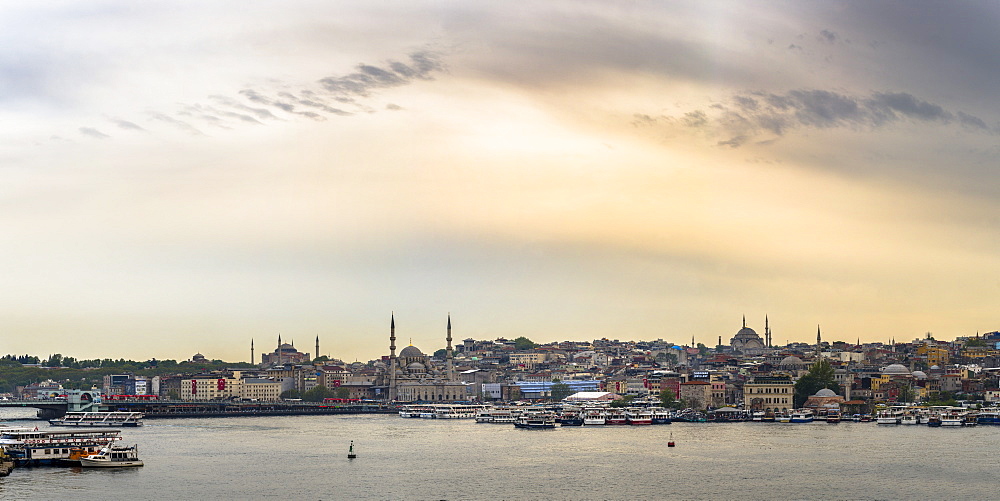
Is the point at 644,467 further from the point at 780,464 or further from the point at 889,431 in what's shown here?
the point at 889,431

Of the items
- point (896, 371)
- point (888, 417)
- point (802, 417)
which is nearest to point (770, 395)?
point (802, 417)

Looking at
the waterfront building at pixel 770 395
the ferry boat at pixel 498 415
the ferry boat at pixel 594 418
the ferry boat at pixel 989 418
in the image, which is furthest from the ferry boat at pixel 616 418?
the ferry boat at pixel 989 418

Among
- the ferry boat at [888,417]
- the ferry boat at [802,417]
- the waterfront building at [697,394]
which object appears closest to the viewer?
the ferry boat at [888,417]

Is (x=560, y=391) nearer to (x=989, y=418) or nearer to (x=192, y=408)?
(x=192, y=408)

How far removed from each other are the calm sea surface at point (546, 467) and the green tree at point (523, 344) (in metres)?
94.5

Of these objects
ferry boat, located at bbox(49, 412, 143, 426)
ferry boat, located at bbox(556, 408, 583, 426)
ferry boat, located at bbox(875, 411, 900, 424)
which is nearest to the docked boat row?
ferry boat, located at bbox(49, 412, 143, 426)

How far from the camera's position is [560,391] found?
10369 centimetres

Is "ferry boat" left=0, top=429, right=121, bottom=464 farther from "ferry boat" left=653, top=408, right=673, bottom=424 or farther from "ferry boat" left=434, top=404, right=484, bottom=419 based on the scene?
"ferry boat" left=434, top=404, right=484, bottom=419

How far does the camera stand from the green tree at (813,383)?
80688mm

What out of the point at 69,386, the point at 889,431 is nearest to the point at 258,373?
the point at 69,386

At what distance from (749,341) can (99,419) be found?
280 feet

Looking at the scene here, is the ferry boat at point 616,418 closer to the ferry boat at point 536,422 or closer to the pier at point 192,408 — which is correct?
the ferry boat at point 536,422

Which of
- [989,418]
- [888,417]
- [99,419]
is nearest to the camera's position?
[989,418]

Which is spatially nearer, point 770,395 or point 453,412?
point 770,395
